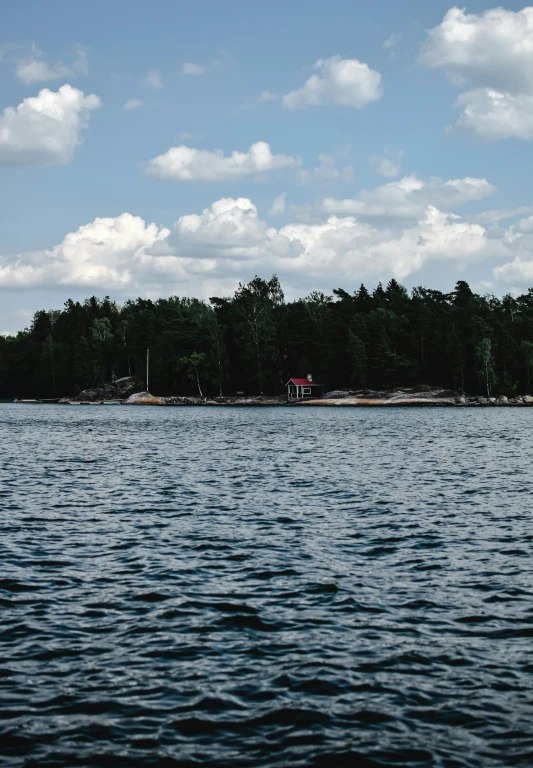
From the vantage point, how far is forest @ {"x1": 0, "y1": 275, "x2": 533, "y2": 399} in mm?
137625

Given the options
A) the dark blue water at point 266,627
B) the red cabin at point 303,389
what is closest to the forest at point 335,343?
the red cabin at point 303,389

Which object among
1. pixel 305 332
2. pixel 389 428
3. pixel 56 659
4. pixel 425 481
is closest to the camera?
pixel 56 659

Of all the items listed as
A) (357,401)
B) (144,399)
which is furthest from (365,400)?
(144,399)

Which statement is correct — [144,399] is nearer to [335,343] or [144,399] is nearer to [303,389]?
[303,389]

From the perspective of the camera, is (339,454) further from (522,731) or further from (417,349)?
(417,349)

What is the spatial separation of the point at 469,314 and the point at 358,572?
132107mm

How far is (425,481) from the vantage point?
31.8m

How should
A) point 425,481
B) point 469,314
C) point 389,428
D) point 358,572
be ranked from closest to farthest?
1. point 358,572
2. point 425,481
3. point 389,428
4. point 469,314

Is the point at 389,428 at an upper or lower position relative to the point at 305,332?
lower

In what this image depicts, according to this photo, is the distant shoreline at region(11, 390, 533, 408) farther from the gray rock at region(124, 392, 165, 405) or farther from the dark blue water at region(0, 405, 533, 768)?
the dark blue water at region(0, 405, 533, 768)

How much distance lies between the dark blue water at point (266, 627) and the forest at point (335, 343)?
11264 cm

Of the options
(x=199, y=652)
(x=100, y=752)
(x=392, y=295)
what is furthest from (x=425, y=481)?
(x=392, y=295)

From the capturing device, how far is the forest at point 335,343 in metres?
138

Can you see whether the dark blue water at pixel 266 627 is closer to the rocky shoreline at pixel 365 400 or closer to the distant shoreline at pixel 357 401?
the distant shoreline at pixel 357 401
